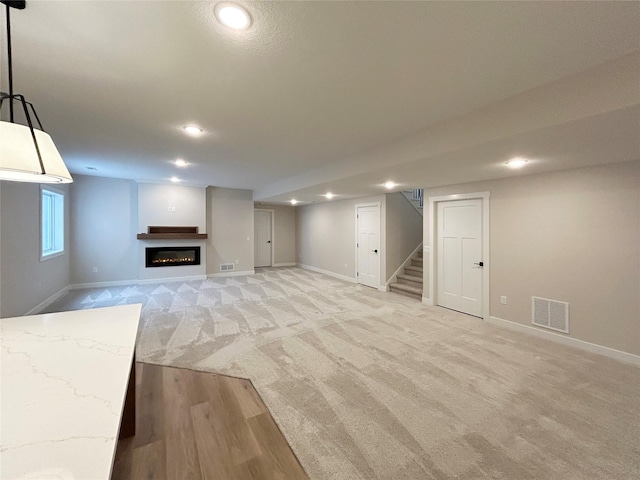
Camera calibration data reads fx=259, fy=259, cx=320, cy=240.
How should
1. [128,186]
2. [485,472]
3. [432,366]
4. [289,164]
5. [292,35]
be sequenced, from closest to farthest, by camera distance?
[292,35] < [485,472] < [432,366] < [289,164] < [128,186]

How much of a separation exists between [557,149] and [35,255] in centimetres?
729

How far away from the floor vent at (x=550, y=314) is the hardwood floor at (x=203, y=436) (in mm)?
3782

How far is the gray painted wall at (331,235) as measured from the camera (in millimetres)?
7047

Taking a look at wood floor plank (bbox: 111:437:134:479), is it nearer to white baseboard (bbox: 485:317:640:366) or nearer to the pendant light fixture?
the pendant light fixture

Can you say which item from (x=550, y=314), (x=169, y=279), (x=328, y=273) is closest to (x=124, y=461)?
(x=550, y=314)

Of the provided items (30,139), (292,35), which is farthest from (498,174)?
(30,139)

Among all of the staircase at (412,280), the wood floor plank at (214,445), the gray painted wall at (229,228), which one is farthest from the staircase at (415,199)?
the wood floor plank at (214,445)

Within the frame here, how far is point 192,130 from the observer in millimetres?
2932

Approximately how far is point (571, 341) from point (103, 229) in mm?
9115

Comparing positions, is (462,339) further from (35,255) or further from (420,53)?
(35,255)

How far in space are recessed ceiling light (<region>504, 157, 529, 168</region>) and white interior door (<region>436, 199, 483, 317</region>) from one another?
120cm

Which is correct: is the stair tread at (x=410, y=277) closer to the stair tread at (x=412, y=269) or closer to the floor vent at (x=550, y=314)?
the stair tread at (x=412, y=269)

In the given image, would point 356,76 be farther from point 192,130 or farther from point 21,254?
point 21,254

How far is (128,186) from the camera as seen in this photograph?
21.4ft
